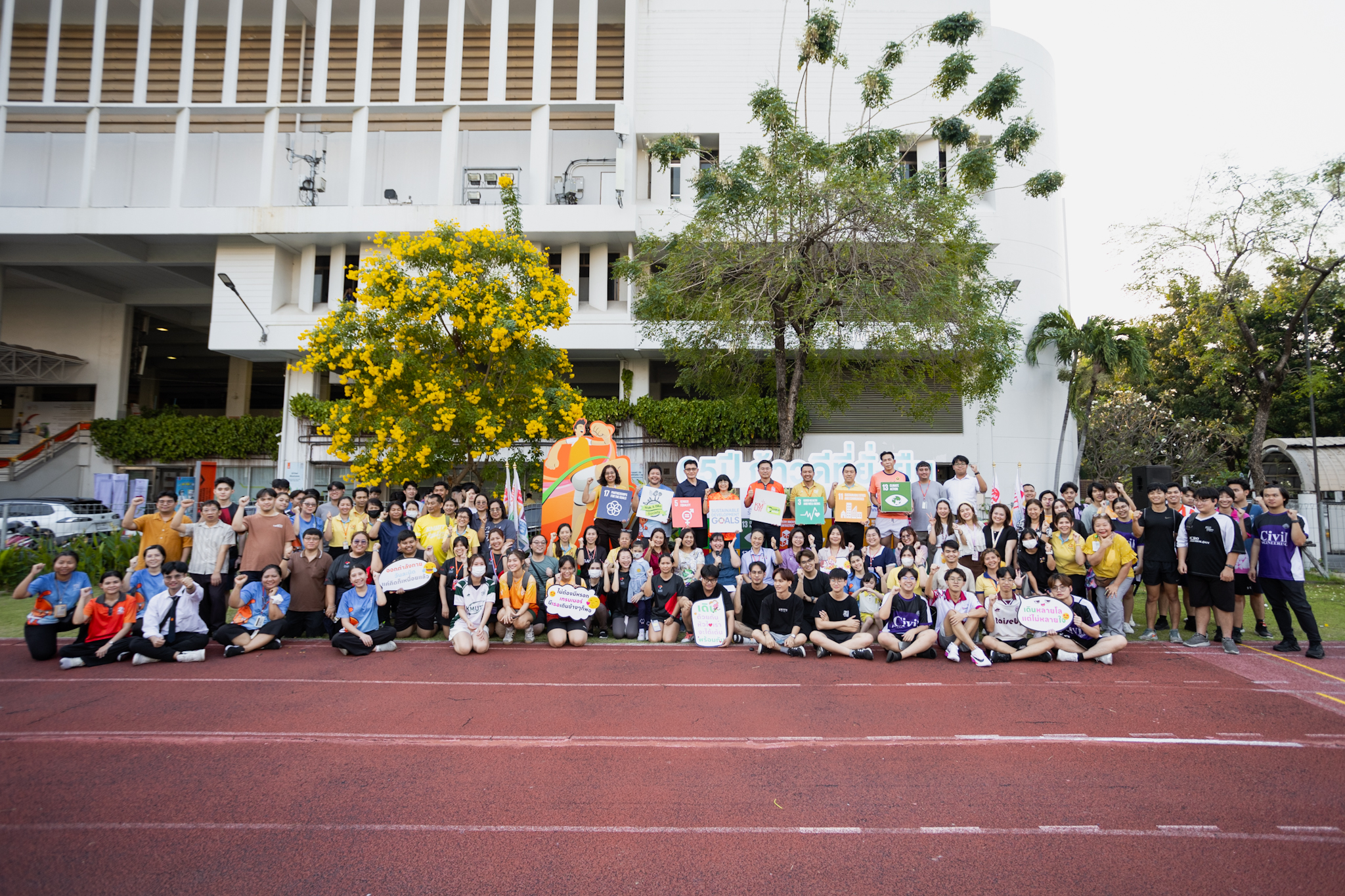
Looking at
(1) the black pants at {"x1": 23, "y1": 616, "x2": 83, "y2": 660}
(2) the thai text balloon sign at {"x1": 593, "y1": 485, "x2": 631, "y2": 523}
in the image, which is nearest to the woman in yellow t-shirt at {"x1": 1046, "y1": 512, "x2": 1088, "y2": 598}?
(2) the thai text balloon sign at {"x1": 593, "y1": 485, "x2": 631, "y2": 523}

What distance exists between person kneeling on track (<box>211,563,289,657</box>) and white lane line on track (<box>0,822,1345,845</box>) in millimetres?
4225

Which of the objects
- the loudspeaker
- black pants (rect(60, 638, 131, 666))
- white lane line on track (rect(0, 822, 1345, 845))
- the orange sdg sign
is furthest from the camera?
the orange sdg sign

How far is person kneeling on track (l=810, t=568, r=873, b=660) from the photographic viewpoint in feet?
26.8

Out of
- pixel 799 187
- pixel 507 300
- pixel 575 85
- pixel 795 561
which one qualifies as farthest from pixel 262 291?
pixel 795 561

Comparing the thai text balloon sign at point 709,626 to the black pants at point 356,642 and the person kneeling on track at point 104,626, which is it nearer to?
the black pants at point 356,642

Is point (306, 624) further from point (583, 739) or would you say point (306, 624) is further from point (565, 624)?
point (583, 739)

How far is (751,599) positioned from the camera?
8.96 metres

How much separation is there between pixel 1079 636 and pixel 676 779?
5.66 m

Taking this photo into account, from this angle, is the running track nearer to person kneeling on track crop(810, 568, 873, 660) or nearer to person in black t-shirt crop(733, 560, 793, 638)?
person kneeling on track crop(810, 568, 873, 660)

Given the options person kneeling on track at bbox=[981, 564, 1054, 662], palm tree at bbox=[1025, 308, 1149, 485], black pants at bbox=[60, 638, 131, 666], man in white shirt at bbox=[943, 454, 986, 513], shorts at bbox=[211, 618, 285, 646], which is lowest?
black pants at bbox=[60, 638, 131, 666]

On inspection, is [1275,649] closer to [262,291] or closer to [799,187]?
[799,187]

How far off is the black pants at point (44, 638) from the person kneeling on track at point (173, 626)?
822 millimetres

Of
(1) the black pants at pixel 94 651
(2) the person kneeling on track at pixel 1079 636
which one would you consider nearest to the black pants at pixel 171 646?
(1) the black pants at pixel 94 651

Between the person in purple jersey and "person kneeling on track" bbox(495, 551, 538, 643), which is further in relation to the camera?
"person kneeling on track" bbox(495, 551, 538, 643)
